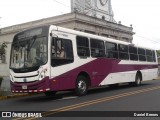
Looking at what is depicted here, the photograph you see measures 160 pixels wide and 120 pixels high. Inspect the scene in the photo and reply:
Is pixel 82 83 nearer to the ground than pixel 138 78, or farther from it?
nearer to the ground

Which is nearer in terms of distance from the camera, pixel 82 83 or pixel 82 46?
pixel 82 83

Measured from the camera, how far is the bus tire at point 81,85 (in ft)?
47.4

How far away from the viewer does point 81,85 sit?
1475cm

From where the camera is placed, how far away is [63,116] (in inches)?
346

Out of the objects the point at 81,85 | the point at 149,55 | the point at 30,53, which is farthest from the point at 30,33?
the point at 149,55

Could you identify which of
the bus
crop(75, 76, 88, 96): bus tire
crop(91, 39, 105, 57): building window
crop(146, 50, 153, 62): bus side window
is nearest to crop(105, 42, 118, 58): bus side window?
the bus

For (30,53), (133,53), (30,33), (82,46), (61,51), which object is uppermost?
(30,33)

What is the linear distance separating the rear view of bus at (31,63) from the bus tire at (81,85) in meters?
2.26

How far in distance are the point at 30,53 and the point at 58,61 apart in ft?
4.09

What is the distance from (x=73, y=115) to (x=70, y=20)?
33.9 metres

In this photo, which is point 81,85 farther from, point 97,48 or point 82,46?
point 97,48

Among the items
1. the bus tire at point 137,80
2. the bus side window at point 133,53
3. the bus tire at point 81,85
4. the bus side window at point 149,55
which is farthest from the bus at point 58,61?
the bus side window at point 149,55

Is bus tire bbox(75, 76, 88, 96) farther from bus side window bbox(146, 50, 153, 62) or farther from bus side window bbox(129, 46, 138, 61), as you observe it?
bus side window bbox(146, 50, 153, 62)

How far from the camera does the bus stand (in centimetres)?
1265
